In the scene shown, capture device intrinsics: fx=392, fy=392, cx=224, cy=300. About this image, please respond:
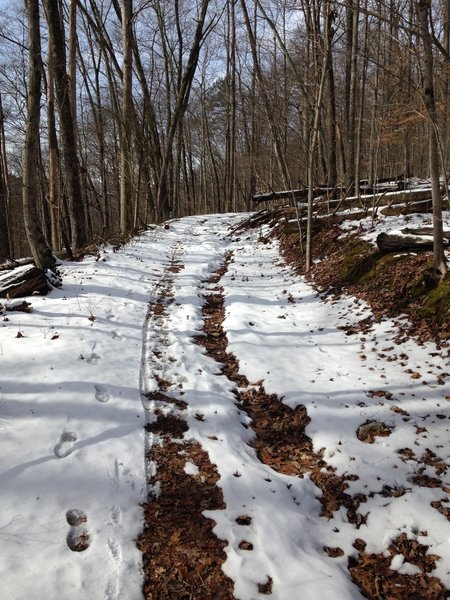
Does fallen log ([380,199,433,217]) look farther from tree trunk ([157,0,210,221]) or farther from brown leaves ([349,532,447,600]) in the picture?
tree trunk ([157,0,210,221])

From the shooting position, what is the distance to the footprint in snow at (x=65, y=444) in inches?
133

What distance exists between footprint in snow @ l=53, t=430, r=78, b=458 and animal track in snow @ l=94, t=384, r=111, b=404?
1.92 ft

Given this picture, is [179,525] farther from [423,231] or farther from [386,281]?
[423,231]

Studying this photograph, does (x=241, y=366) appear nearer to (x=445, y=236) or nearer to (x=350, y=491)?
(x=350, y=491)

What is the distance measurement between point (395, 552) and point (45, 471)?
8.83 feet

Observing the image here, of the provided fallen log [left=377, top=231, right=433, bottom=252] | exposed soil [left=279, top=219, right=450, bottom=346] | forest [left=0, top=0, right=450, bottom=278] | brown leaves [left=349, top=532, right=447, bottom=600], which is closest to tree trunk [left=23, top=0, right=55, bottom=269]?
forest [left=0, top=0, right=450, bottom=278]

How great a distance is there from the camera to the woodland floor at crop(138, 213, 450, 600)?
8.32 feet

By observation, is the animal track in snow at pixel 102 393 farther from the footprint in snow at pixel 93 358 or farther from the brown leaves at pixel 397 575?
the brown leaves at pixel 397 575

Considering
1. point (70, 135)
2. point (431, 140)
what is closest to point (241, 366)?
point (431, 140)

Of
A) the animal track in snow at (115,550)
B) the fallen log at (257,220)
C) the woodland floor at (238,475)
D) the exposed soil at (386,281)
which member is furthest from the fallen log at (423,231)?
the fallen log at (257,220)

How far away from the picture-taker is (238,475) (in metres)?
3.40

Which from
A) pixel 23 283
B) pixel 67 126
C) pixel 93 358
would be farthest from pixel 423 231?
pixel 67 126

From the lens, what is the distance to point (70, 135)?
11.0 meters

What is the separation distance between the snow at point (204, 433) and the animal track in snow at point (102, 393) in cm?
3
